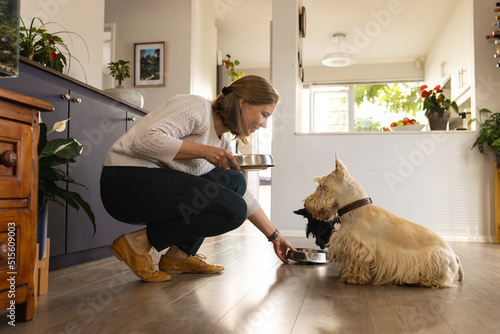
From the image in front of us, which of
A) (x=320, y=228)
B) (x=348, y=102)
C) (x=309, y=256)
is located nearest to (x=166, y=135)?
(x=309, y=256)

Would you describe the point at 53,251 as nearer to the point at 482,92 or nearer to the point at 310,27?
the point at 482,92

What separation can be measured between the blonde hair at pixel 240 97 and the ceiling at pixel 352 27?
167 inches

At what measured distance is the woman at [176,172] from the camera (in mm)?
1628

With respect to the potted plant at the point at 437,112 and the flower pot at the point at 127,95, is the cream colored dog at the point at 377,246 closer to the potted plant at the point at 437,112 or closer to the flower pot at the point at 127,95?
the flower pot at the point at 127,95

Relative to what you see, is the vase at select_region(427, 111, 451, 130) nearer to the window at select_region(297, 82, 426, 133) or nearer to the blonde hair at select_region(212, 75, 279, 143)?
the blonde hair at select_region(212, 75, 279, 143)

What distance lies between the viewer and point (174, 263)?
6.47ft

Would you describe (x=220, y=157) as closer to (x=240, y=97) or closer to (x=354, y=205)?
(x=240, y=97)

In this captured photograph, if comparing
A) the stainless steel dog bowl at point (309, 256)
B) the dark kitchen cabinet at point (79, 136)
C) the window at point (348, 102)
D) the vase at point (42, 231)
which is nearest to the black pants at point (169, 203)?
the vase at point (42, 231)

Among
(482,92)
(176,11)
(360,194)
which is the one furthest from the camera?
(176,11)

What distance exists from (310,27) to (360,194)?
517 centimetres

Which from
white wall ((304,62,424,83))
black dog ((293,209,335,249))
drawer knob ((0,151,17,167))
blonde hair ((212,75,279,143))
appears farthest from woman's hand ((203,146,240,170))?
white wall ((304,62,424,83))

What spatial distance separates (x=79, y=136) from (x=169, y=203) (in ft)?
2.71

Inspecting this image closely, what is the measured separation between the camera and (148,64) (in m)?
5.20

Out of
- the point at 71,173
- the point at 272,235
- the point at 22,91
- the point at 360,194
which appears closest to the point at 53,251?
the point at 71,173
